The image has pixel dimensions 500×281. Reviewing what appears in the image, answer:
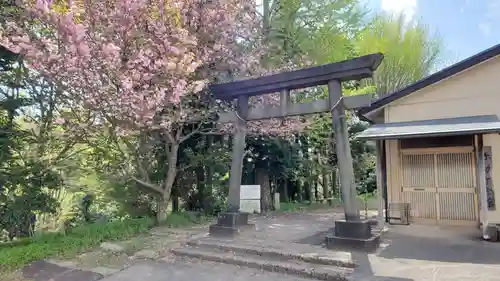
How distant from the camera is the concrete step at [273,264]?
15.9 ft

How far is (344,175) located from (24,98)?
683 centimetres

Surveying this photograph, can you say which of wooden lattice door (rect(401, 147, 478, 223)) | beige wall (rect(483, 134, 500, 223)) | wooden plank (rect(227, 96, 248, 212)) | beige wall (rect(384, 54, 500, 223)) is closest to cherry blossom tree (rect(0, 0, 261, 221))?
wooden plank (rect(227, 96, 248, 212))

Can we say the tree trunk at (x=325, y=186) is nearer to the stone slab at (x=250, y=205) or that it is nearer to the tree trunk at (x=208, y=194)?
the stone slab at (x=250, y=205)

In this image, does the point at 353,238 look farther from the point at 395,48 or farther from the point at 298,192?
the point at 395,48

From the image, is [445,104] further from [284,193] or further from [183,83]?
[284,193]

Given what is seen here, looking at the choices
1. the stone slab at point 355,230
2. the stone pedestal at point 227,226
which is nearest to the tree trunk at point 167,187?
the stone pedestal at point 227,226

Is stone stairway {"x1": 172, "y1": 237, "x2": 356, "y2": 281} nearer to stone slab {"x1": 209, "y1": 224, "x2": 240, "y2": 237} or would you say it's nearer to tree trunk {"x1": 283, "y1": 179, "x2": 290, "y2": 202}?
stone slab {"x1": 209, "y1": 224, "x2": 240, "y2": 237}

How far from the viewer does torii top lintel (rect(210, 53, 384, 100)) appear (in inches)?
232

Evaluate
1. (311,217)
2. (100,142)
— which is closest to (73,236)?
(100,142)

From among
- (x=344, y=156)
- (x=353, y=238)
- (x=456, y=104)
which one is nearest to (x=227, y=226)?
(x=353, y=238)

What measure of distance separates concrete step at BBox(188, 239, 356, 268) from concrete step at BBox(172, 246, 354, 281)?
74 millimetres

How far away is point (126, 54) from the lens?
21.5ft

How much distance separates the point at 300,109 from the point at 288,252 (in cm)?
275

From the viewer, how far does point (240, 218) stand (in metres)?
7.44
